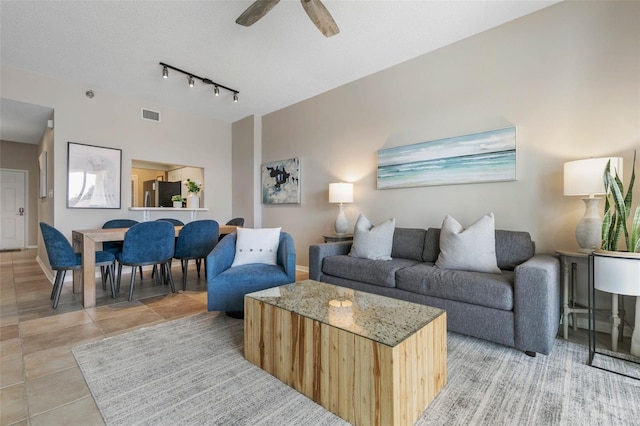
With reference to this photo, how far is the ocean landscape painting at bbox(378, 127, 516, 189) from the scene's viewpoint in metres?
2.77

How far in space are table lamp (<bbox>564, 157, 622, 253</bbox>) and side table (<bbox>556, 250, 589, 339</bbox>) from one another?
11 centimetres

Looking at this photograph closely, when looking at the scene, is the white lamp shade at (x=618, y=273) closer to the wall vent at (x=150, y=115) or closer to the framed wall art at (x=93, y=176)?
the framed wall art at (x=93, y=176)

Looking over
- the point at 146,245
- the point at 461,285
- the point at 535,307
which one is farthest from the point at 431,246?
the point at 146,245

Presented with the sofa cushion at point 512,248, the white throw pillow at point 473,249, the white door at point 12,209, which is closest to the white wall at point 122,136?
the white throw pillow at point 473,249

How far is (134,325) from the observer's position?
2.40 m

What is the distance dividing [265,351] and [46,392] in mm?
1149

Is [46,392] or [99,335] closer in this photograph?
[46,392]

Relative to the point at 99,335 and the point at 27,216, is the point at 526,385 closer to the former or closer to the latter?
the point at 99,335

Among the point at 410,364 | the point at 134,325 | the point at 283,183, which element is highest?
the point at 283,183

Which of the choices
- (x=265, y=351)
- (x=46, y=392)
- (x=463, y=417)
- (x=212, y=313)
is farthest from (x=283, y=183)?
(x=463, y=417)

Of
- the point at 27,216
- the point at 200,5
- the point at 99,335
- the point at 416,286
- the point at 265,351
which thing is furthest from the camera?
the point at 27,216

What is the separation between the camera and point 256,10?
219 centimetres

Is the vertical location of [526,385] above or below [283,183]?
below

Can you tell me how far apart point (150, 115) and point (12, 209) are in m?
5.32
